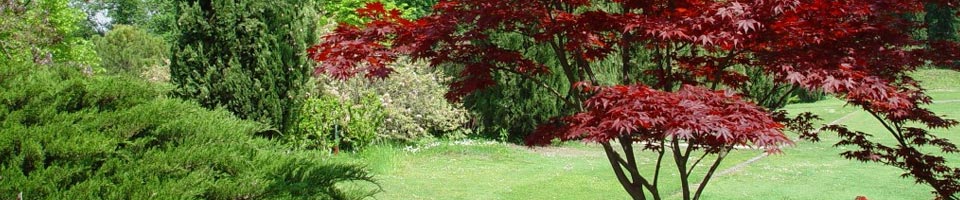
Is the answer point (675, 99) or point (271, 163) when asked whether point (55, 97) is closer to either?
point (271, 163)

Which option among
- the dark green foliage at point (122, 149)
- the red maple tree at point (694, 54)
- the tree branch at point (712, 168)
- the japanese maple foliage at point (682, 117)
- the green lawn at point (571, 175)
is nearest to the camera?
the dark green foliage at point (122, 149)

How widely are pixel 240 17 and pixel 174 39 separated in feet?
2.52

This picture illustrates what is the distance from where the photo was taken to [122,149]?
3.12 m

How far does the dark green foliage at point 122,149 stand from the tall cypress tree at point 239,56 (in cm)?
498

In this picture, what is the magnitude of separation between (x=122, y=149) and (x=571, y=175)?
241 inches

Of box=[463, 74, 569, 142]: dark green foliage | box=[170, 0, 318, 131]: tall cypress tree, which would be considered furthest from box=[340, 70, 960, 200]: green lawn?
box=[170, 0, 318, 131]: tall cypress tree

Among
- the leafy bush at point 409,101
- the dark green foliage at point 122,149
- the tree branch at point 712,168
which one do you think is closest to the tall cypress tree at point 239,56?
the leafy bush at point 409,101

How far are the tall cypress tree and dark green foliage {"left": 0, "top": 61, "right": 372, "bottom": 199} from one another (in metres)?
4.98

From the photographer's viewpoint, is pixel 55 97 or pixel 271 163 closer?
pixel 55 97

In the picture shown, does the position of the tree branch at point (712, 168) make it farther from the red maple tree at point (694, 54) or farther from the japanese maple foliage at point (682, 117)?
the japanese maple foliage at point (682, 117)

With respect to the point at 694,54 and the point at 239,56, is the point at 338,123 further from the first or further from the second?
the point at 694,54

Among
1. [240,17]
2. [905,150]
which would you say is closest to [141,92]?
[905,150]

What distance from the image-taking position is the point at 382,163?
8.91 meters

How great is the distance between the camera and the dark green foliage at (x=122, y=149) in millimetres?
2850
